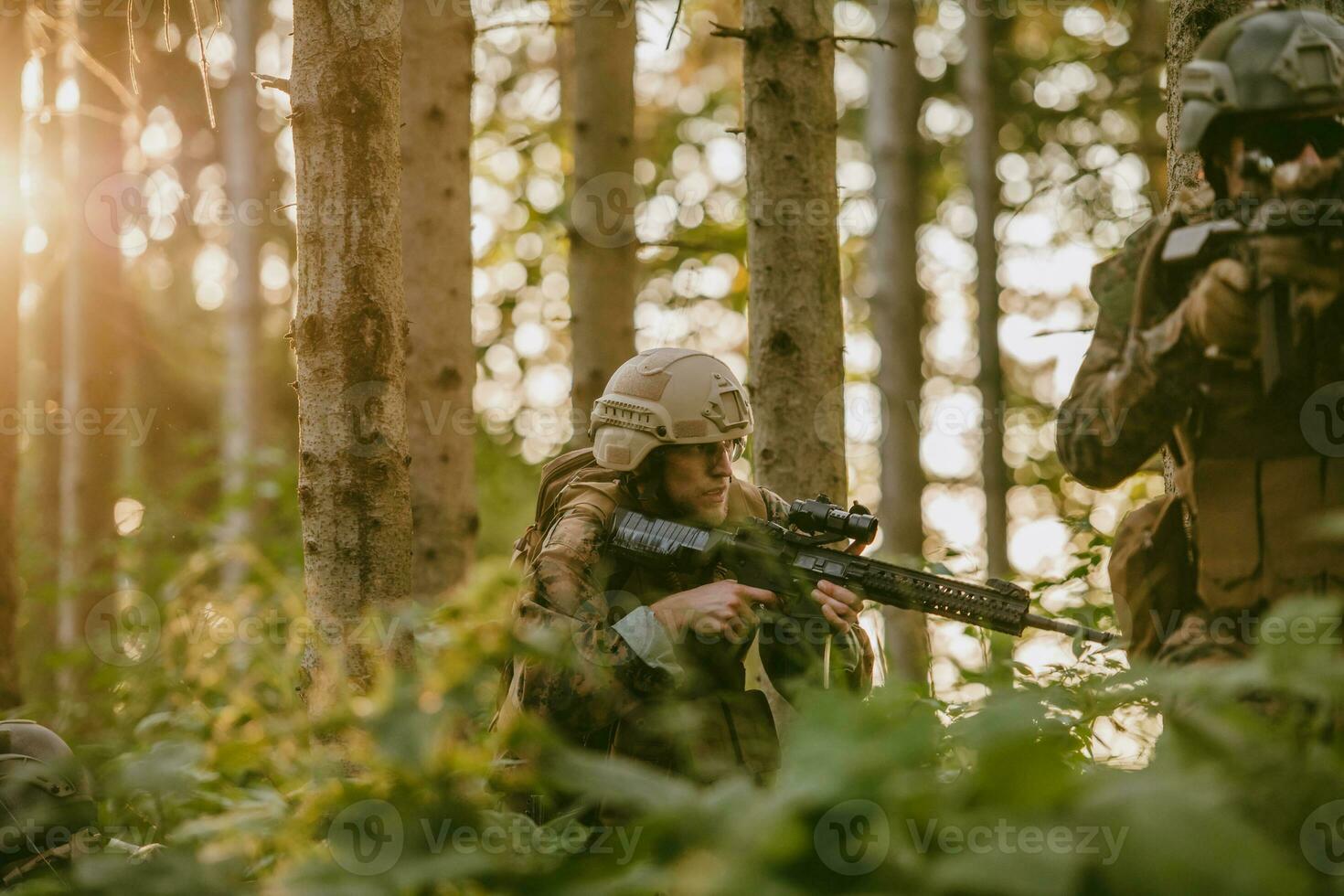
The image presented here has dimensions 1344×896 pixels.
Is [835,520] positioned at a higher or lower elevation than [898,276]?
lower

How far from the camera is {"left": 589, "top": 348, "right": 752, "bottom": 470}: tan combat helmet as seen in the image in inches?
160

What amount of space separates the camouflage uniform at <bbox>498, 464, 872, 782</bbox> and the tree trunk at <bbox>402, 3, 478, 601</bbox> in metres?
1.80

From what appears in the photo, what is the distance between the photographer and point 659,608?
13.1ft

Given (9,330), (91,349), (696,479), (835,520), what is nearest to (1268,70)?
(835,520)

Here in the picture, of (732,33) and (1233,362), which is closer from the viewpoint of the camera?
(1233,362)

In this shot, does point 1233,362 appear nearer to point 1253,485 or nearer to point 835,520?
point 1253,485

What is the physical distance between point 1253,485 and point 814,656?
5.19 feet

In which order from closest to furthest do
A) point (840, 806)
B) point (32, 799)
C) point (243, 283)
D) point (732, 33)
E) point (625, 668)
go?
point (840, 806) < point (32, 799) < point (625, 668) < point (732, 33) < point (243, 283)

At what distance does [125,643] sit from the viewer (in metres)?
7.91

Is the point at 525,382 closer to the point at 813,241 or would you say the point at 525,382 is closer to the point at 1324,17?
the point at 813,241

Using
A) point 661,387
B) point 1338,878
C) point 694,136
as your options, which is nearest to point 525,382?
point 694,136

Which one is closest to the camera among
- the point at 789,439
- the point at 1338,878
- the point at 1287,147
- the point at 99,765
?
the point at 1338,878

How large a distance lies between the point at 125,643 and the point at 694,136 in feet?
43.2

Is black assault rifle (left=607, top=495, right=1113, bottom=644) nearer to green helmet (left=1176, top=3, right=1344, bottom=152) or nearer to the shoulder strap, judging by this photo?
the shoulder strap
